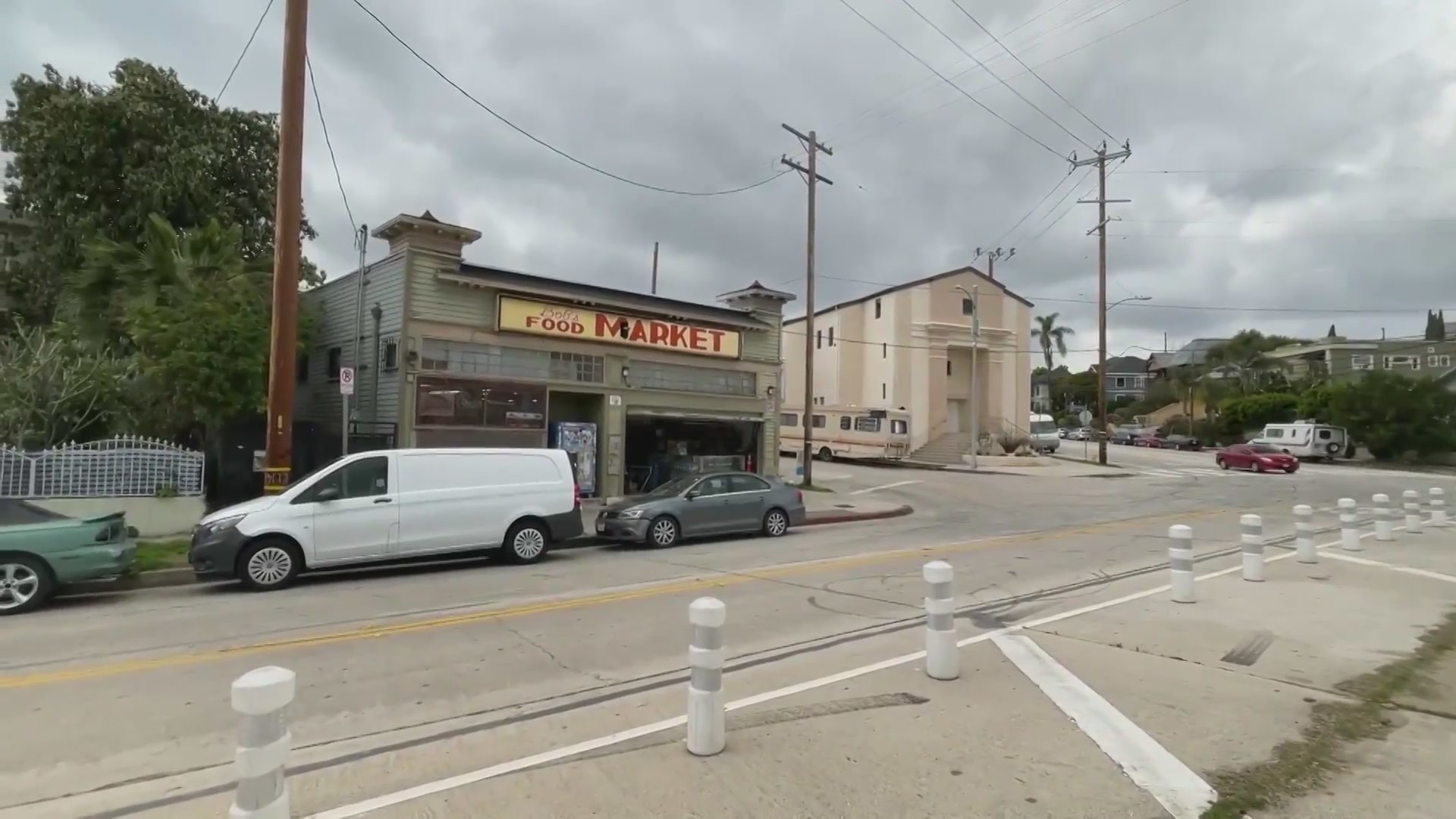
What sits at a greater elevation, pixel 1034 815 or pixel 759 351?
pixel 759 351

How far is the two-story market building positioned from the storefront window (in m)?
0.03

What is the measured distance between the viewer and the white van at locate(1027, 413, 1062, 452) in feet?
153

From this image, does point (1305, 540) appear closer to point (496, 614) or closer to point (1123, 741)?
point (1123, 741)

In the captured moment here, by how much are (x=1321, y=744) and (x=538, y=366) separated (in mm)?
16711

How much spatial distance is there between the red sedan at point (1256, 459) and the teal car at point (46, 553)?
40431mm

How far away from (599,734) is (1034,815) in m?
2.43

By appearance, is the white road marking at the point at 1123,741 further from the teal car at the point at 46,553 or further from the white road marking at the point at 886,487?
the white road marking at the point at 886,487

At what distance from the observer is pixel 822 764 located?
4.41m

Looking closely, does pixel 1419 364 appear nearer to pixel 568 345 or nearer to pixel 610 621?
pixel 568 345

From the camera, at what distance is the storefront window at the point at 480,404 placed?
58.1 ft

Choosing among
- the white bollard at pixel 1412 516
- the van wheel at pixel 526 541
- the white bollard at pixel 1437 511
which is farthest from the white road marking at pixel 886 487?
the van wheel at pixel 526 541

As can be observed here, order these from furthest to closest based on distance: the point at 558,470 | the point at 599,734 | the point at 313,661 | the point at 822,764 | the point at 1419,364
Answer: the point at 1419,364
the point at 558,470
the point at 313,661
the point at 599,734
the point at 822,764

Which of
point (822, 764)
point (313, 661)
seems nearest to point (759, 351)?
point (313, 661)

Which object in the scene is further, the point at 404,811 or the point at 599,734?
the point at 599,734
